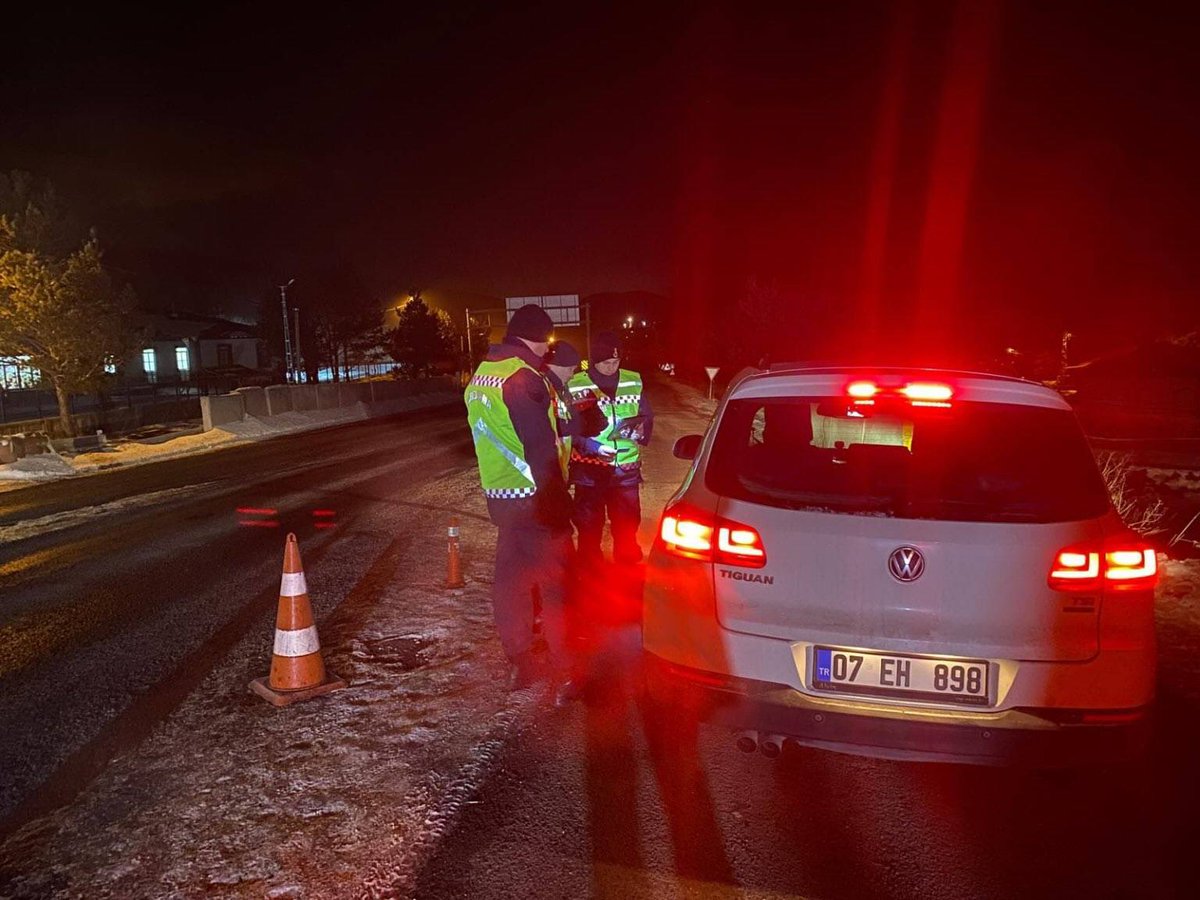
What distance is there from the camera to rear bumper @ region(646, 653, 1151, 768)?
2.82 m

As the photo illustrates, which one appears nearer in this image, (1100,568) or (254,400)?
(1100,568)

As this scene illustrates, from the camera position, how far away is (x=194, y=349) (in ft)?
200

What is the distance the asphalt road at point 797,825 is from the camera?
113 inches

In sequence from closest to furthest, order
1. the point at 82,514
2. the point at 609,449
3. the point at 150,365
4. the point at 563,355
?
the point at 563,355 → the point at 609,449 → the point at 82,514 → the point at 150,365

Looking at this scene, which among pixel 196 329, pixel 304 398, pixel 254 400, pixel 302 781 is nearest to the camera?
pixel 302 781

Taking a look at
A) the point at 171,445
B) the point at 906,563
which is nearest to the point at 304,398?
the point at 171,445

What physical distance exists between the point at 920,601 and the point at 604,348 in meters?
3.43

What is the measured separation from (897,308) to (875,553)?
1377 inches

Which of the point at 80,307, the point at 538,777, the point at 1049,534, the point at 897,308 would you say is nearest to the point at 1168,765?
the point at 1049,534

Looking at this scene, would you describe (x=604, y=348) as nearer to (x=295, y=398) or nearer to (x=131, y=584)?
(x=131, y=584)

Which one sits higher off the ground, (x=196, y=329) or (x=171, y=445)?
(x=196, y=329)

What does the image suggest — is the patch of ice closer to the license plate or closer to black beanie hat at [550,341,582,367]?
black beanie hat at [550,341,582,367]

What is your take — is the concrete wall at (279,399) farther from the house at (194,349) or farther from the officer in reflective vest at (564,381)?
the house at (194,349)

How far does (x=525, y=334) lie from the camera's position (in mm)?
4289
